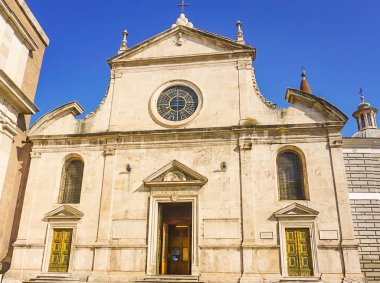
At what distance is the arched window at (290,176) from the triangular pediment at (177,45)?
6066 millimetres

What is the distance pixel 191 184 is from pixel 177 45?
736cm

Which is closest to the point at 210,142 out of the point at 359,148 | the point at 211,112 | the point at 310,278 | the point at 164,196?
the point at 211,112

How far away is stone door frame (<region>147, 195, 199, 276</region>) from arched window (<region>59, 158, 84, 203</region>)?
144 inches

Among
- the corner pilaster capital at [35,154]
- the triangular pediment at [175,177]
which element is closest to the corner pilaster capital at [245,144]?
the triangular pediment at [175,177]

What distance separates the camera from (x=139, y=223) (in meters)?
14.8

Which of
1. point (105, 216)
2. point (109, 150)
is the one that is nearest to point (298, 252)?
point (105, 216)

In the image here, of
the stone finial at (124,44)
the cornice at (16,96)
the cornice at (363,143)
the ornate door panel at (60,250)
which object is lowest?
the ornate door panel at (60,250)

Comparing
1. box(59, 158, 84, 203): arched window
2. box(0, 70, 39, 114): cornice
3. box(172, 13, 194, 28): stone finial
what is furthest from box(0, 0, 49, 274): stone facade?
box(172, 13, 194, 28): stone finial

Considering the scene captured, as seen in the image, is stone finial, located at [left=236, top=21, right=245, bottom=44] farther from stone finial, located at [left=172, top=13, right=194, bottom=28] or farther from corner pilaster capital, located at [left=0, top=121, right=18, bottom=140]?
corner pilaster capital, located at [left=0, top=121, right=18, bottom=140]

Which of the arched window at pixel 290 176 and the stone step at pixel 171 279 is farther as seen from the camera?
the arched window at pixel 290 176

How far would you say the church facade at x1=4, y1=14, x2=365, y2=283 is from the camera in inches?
541

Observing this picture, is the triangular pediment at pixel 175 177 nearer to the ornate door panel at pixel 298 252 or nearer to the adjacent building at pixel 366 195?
the ornate door panel at pixel 298 252

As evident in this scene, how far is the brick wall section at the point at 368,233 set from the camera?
16547mm

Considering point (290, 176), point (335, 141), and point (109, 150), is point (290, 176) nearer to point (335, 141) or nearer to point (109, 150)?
point (335, 141)
